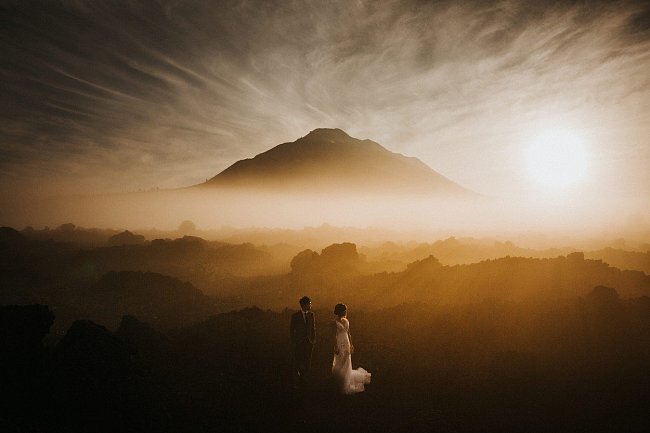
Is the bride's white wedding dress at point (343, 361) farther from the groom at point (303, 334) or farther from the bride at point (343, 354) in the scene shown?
the groom at point (303, 334)

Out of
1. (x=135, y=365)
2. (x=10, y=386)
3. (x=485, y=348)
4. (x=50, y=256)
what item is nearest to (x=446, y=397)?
(x=485, y=348)

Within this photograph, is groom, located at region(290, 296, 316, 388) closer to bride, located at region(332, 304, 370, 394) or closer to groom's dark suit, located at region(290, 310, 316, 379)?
groom's dark suit, located at region(290, 310, 316, 379)

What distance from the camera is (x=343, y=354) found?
350 inches

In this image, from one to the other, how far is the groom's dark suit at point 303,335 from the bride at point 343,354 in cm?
66

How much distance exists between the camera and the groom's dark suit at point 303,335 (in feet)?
29.1

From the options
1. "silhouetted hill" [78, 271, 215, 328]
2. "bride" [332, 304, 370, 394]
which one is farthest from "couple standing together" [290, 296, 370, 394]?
"silhouetted hill" [78, 271, 215, 328]

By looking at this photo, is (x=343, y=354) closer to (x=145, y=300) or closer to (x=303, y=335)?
(x=303, y=335)

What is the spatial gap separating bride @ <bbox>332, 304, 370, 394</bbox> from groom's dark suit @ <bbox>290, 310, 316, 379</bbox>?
66 centimetres

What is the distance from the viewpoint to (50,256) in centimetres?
3631

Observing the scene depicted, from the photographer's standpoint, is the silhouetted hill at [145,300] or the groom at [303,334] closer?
the groom at [303,334]

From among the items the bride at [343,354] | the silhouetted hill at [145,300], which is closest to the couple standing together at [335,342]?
the bride at [343,354]

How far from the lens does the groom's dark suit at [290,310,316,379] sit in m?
8.88

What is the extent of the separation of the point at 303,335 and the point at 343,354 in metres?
1.17

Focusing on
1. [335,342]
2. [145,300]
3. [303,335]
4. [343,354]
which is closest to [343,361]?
[343,354]
